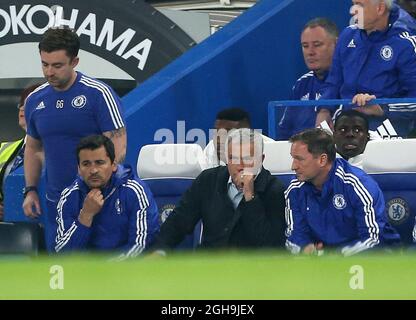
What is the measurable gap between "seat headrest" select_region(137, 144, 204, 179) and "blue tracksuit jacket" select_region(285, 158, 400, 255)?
63 centimetres

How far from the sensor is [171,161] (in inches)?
264

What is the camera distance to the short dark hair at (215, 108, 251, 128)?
7.11 metres

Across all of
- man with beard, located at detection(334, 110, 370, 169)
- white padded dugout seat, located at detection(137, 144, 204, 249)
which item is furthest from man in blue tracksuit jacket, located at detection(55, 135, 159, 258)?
man with beard, located at detection(334, 110, 370, 169)

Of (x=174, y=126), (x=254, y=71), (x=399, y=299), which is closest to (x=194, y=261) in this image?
(x=399, y=299)

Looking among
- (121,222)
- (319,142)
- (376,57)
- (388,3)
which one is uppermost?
(388,3)

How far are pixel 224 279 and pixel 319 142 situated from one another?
2.57ft

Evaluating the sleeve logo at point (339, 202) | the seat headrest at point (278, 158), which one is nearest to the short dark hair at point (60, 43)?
the seat headrest at point (278, 158)

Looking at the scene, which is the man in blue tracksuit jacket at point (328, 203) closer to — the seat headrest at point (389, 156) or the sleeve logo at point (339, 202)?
the sleeve logo at point (339, 202)

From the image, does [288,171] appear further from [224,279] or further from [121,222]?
[224,279]

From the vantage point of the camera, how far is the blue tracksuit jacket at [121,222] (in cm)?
629

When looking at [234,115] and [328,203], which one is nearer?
[328,203]

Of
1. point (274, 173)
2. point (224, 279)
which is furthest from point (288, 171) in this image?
point (224, 279)

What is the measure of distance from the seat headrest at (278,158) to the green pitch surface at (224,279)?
0.63m
